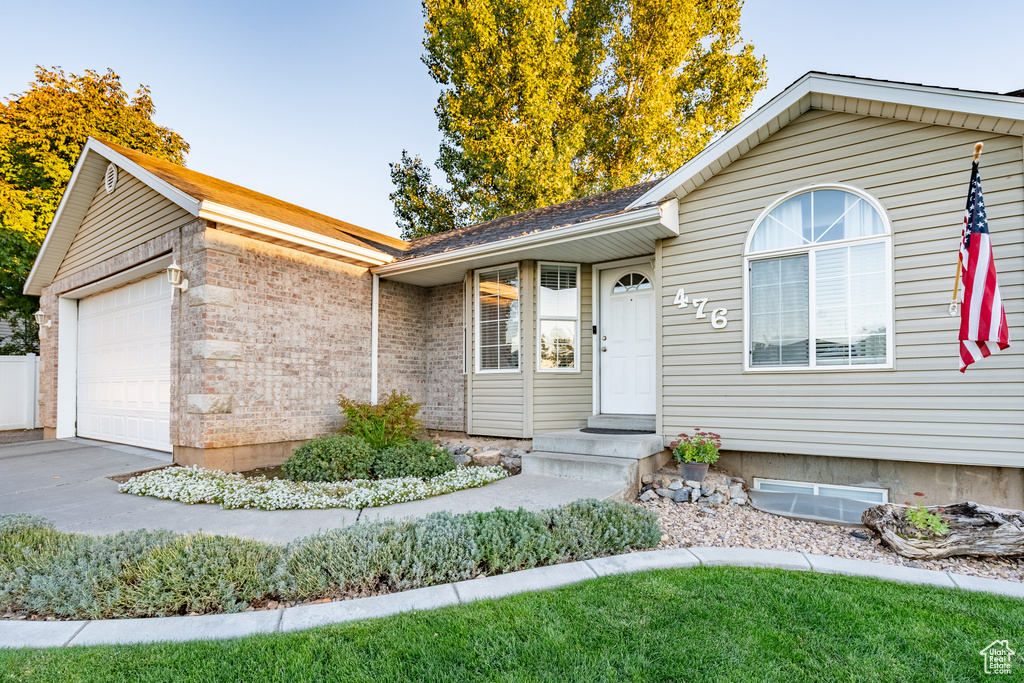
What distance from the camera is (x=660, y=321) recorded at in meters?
6.21

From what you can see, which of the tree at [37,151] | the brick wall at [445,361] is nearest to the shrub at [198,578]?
the brick wall at [445,361]

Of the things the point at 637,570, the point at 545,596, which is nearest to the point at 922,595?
the point at 637,570

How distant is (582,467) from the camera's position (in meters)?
5.61

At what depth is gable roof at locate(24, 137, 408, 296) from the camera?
6387 millimetres

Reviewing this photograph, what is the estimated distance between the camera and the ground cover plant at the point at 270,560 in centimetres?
271

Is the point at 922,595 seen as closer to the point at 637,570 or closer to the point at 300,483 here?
the point at 637,570

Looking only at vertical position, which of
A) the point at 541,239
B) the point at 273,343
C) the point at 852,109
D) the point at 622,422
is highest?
the point at 852,109

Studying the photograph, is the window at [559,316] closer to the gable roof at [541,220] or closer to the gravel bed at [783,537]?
the gable roof at [541,220]

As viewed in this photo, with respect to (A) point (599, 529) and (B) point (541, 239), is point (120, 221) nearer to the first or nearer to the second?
(B) point (541, 239)

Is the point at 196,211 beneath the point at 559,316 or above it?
above

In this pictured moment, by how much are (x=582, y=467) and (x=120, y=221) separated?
8.41 metres

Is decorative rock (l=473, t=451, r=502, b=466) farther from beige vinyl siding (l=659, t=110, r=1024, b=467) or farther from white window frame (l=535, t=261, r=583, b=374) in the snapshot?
beige vinyl siding (l=659, t=110, r=1024, b=467)

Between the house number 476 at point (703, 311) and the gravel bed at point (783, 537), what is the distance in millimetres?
2049

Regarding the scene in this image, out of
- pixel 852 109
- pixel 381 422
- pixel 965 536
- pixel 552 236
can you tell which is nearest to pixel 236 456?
pixel 381 422
